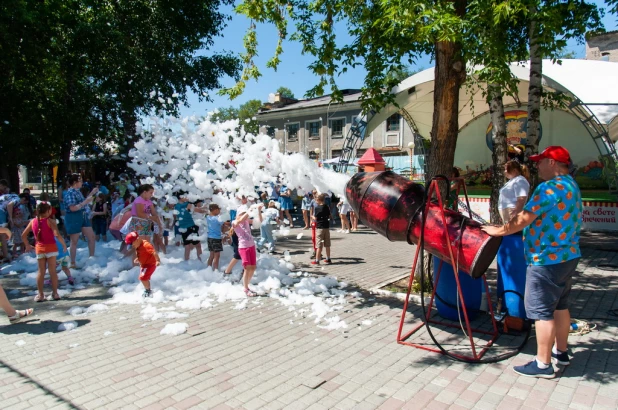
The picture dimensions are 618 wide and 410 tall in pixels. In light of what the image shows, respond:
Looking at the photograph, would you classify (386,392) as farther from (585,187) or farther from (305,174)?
(585,187)

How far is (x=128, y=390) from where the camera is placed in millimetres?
3736

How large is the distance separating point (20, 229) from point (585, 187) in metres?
18.0

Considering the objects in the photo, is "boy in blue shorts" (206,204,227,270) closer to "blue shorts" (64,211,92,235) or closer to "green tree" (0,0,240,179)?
"blue shorts" (64,211,92,235)

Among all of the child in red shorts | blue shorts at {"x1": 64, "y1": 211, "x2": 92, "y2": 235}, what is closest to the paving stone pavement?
the child in red shorts

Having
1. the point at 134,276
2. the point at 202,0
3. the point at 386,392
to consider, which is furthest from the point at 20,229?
the point at 202,0

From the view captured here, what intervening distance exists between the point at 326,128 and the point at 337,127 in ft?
3.27

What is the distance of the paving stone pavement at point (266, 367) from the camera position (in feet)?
11.6

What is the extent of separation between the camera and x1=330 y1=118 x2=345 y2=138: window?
34.2 meters

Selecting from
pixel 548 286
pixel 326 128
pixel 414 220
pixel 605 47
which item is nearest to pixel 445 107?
pixel 414 220

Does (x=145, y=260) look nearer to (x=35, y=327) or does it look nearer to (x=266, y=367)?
(x=35, y=327)

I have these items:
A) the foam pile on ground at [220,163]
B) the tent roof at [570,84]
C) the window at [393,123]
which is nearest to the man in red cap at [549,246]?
the foam pile on ground at [220,163]

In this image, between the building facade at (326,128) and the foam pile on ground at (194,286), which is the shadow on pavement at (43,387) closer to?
the foam pile on ground at (194,286)

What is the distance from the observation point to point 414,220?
4.71m

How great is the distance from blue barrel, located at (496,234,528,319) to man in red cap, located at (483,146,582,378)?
0.94 meters
